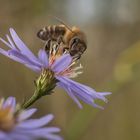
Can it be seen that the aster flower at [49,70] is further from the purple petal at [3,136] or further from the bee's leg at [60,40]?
the purple petal at [3,136]

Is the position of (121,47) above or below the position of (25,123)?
above

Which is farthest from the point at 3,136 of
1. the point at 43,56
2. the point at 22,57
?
the point at 22,57

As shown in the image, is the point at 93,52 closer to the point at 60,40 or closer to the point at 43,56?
the point at 60,40

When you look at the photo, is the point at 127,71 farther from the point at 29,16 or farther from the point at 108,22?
the point at 108,22

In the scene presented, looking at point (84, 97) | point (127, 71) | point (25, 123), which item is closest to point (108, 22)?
point (127, 71)

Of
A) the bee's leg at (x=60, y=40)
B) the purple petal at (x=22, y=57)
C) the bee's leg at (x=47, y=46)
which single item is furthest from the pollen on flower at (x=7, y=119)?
the bee's leg at (x=60, y=40)
